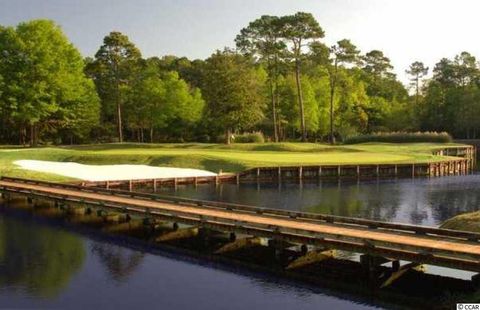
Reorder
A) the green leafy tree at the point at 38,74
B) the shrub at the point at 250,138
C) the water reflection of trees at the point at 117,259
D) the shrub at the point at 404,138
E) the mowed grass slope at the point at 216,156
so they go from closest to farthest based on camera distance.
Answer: the water reflection of trees at the point at 117,259
the mowed grass slope at the point at 216,156
the green leafy tree at the point at 38,74
the shrub at the point at 250,138
the shrub at the point at 404,138

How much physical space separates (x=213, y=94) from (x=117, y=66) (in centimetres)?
1841

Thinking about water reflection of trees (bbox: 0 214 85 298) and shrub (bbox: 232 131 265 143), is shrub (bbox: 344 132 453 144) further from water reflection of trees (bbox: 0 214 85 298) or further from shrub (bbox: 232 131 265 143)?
water reflection of trees (bbox: 0 214 85 298)

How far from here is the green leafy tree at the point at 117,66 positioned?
291 ft

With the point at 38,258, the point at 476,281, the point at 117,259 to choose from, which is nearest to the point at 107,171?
the point at 38,258

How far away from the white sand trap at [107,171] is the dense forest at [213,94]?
20295mm

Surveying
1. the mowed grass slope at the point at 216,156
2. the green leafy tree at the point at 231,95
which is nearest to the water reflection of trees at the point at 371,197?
the mowed grass slope at the point at 216,156

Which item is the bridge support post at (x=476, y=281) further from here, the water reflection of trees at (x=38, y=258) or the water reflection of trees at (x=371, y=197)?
the water reflection of trees at (x=371, y=197)

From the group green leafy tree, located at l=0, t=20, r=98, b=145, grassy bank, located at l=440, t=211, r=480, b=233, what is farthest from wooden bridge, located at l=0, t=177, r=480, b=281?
green leafy tree, located at l=0, t=20, r=98, b=145

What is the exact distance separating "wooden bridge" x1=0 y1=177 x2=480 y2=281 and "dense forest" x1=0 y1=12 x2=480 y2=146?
48.2 m

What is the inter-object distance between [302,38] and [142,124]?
3048 cm

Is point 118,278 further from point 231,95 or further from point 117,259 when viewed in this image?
point 231,95

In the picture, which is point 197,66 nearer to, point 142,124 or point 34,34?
point 142,124

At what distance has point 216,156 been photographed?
61562 millimetres

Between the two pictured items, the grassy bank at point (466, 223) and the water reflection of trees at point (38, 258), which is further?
the grassy bank at point (466, 223)
